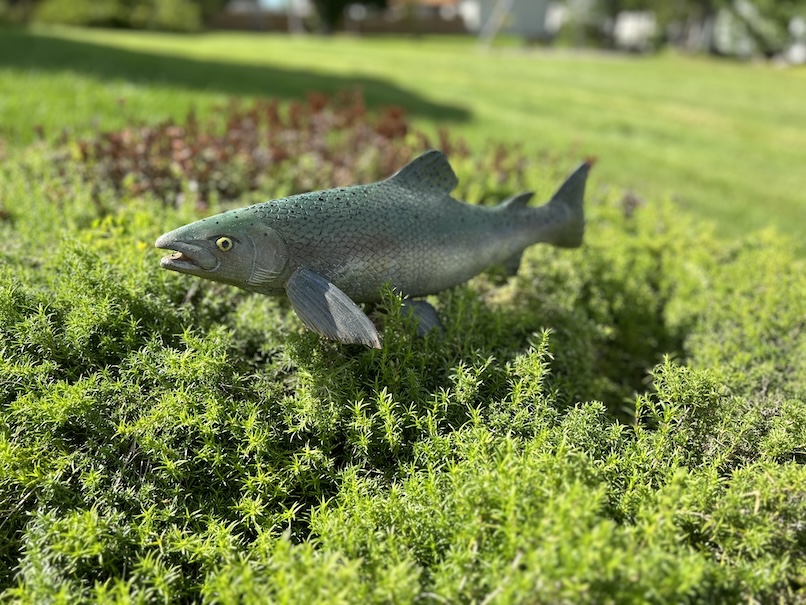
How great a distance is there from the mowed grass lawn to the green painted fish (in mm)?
3622

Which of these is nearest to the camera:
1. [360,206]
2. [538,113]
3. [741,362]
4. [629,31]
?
[360,206]

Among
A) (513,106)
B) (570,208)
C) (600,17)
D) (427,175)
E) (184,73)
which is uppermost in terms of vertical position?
(600,17)

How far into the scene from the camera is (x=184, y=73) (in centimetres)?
962

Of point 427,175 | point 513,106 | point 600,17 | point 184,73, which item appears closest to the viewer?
point 427,175

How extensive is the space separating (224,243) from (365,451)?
884 mm

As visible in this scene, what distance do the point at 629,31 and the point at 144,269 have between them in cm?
4973

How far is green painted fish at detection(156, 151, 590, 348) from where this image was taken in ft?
7.36

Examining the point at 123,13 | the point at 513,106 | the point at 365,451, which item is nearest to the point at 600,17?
the point at 123,13

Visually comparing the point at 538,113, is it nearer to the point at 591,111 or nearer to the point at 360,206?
the point at 591,111

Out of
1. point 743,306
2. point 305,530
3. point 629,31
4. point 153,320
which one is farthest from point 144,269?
point 629,31

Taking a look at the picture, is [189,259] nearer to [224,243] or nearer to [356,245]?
[224,243]

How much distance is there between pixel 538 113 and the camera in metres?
10.7

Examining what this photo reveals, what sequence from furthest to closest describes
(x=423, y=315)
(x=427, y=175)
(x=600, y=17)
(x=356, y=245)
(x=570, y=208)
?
1. (x=600, y=17)
2. (x=570, y=208)
3. (x=427, y=175)
4. (x=423, y=315)
5. (x=356, y=245)

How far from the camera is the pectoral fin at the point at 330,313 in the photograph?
7.23ft
